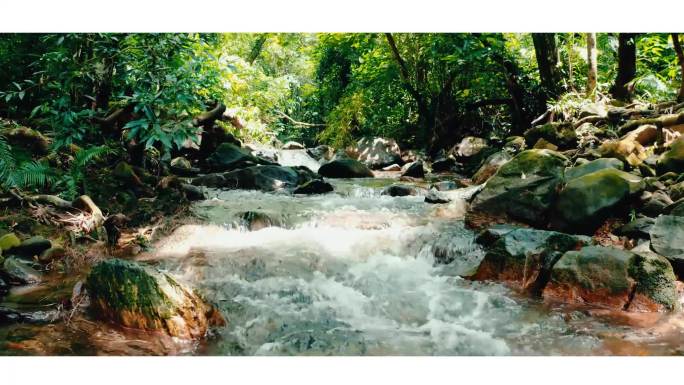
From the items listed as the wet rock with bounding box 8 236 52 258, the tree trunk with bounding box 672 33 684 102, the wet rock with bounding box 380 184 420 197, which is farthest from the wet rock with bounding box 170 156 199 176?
the tree trunk with bounding box 672 33 684 102

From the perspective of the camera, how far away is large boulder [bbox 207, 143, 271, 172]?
860 centimetres

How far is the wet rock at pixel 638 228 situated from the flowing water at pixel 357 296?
1279mm

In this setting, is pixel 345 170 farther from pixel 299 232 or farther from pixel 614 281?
pixel 614 281

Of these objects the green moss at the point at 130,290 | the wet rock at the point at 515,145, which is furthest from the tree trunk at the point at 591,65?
the green moss at the point at 130,290

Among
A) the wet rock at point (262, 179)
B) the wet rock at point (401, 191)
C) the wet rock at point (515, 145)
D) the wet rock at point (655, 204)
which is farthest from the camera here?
the wet rock at point (515, 145)

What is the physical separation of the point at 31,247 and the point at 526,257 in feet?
13.2

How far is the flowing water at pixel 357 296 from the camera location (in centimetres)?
289

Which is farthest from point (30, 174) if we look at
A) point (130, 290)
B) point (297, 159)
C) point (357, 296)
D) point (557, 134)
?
point (297, 159)

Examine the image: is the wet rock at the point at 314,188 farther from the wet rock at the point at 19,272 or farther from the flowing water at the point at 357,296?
the wet rock at the point at 19,272

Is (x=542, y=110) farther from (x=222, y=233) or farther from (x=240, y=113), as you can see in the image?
(x=222, y=233)

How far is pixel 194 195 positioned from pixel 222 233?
152cm

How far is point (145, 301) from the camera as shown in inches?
114

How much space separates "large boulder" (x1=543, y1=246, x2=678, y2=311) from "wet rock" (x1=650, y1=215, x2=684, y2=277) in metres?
0.27

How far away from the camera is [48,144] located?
5.08 metres
